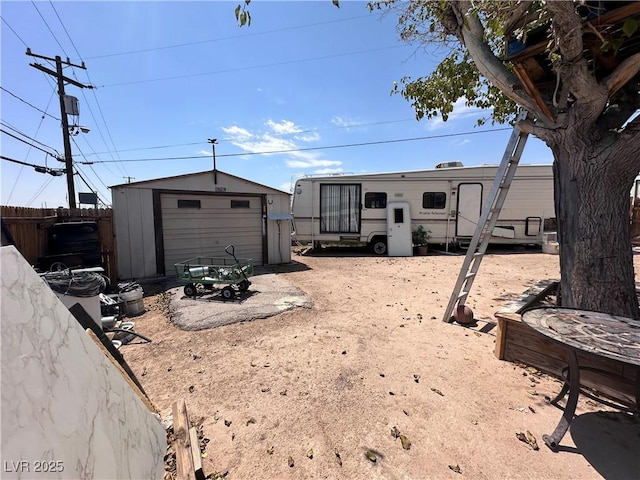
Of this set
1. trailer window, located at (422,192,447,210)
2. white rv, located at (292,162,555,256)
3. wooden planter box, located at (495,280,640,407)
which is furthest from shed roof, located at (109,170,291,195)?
wooden planter box, located at (495,280,640,407)

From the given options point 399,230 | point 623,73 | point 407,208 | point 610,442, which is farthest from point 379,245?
point 610,442

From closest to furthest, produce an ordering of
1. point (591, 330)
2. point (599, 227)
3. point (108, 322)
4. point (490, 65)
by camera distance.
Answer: point (591, 330)
point (599, 227)
point (490, 65)
point (108, 322)

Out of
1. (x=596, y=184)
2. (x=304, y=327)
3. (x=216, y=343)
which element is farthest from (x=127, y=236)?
(x=596, y=184)

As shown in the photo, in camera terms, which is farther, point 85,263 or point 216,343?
point 85,263

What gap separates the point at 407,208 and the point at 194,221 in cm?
757

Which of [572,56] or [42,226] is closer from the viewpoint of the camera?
[572,56]

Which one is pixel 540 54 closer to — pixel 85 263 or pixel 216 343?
pixel 216 343

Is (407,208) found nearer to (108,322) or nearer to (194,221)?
(194,221)

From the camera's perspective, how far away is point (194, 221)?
787 cm

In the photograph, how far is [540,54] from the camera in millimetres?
3018

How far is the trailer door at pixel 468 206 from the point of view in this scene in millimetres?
10516

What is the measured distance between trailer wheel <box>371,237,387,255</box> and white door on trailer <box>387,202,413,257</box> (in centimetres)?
36

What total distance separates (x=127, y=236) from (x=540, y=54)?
834 centimetres

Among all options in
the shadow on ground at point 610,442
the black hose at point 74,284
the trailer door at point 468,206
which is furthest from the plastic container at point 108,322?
the trailer door at point 468,206
